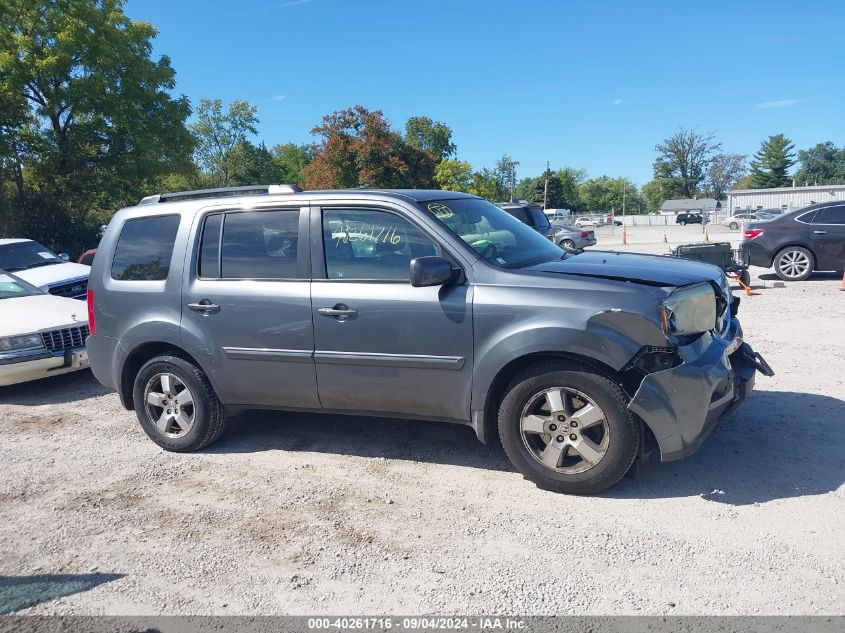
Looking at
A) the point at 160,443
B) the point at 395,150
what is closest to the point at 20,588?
the point at 160,443

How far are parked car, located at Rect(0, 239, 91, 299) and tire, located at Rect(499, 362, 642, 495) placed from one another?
8088 millimetres

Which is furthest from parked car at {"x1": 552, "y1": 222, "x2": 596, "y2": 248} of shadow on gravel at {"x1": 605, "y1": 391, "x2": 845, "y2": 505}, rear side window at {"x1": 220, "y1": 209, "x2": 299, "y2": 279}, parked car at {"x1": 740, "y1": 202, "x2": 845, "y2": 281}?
rear side window at {"x1": 220, "y1": 209, "x2": 299, "y2": 279}

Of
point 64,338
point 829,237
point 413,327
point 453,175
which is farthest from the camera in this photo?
point 453,175

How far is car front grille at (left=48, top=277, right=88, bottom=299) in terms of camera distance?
9.92 meters

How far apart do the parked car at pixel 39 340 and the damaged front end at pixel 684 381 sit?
592 cm

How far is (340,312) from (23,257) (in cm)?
930

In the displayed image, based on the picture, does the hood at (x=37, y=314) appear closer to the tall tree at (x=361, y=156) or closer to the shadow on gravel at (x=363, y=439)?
the shadow on gravel at (x=363, y=439)

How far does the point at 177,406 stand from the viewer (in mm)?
5238

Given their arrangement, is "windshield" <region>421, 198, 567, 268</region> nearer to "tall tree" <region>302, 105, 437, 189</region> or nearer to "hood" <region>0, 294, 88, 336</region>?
"hood" <region>0, 294, 88, 336</region>

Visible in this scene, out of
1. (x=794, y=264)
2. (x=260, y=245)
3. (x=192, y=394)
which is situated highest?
(x=260, y=245)

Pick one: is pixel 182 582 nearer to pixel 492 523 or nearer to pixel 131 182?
pixel 492 523

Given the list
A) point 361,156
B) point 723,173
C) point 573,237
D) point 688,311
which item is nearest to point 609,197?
point 723,173

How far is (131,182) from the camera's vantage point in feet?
91.1

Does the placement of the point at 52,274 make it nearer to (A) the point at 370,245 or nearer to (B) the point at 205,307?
(B) the point at 205,307
